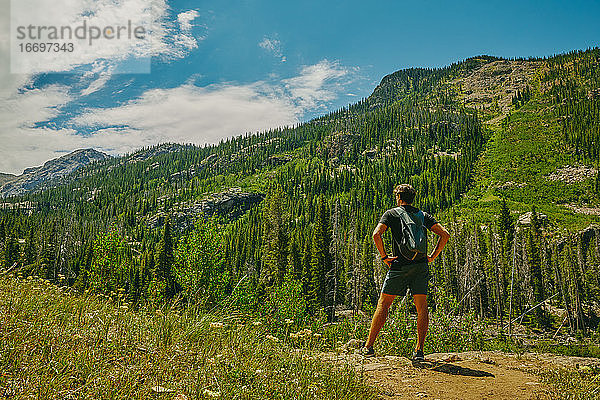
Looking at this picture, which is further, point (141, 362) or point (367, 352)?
point (367, 352)

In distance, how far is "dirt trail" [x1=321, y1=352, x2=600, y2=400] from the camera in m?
4.32

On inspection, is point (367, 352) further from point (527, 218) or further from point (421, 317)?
point (527, 218)

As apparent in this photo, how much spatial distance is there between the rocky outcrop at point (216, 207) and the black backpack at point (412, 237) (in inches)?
6209

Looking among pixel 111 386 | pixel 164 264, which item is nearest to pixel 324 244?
pixel 164 264

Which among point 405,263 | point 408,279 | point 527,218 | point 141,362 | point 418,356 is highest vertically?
point 527,218

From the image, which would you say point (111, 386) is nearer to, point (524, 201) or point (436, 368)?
point (436, 368)

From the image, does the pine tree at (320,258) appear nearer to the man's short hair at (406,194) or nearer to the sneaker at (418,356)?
the sneaker at (418,356)

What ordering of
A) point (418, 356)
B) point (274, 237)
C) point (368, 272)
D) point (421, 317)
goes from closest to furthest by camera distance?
point (418, 356) < point (421, 317) < point (274, 237) < point (368, 272)

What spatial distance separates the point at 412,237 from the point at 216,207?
166m

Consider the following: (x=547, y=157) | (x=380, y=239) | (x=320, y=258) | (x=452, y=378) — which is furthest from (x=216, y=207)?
(x=452, y=378)

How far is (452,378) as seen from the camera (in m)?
4.90

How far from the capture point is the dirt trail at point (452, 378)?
432cm

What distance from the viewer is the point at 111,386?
2.81 meters

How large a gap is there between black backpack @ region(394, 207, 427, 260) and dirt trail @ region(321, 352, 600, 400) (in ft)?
5.80
